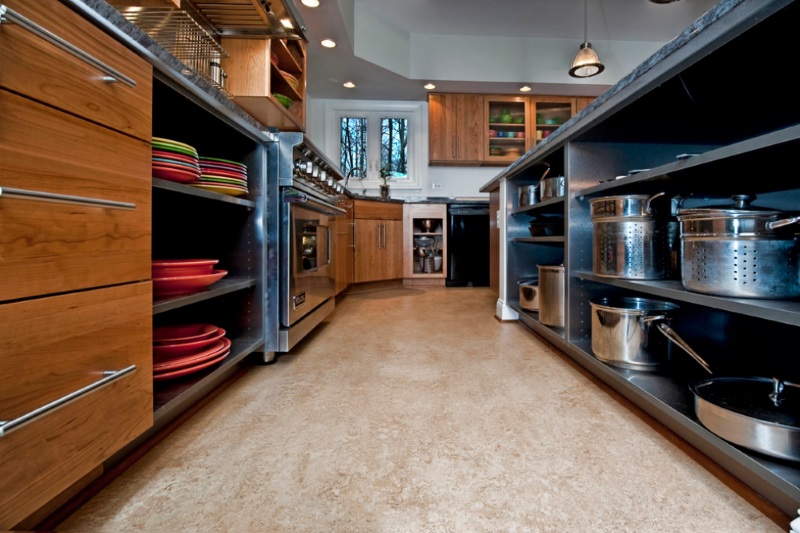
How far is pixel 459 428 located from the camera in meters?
0.96

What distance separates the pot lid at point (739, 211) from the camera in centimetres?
78

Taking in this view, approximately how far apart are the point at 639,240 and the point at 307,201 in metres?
1.31

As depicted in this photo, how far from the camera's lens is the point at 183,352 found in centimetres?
106

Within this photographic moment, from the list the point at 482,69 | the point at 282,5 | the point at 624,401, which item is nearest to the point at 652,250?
the point at 624,401

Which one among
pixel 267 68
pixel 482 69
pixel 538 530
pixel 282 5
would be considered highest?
pixel 482 69

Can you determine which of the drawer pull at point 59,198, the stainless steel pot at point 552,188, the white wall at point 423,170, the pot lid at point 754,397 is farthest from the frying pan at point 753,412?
the white wall at point 423,170

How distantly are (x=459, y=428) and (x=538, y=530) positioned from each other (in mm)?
358

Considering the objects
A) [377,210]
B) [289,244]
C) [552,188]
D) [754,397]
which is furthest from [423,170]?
[754,397]

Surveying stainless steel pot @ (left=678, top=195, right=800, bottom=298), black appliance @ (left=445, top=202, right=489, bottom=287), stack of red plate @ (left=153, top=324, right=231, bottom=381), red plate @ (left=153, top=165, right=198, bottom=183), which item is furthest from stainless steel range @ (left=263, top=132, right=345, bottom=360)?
black appliance @ (left=445, top=202, right=489, bottom=287)

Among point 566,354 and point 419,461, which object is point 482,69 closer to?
point 566,354

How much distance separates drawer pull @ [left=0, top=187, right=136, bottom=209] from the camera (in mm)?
488

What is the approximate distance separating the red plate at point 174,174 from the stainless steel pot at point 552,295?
150cm

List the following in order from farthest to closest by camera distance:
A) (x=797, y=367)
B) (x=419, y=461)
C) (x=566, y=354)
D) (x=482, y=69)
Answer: (x=482, y=69) < (x=566, y=354) < (x=797, y=367) < (x=419, y=461)

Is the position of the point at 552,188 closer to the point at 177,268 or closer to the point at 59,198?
the point at 177,268
